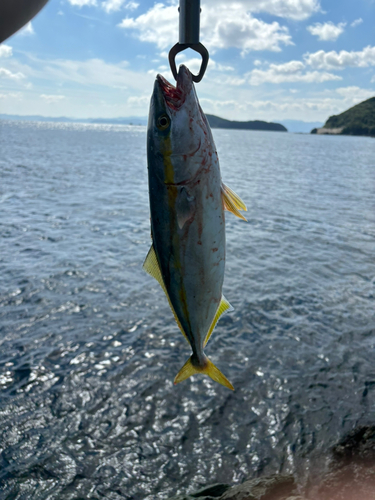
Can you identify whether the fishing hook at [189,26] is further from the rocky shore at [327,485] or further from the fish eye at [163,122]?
the rocky shore at [327,485]

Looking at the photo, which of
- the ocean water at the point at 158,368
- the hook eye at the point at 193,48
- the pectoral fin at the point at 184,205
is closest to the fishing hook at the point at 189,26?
the hook eye at the point at 193,48

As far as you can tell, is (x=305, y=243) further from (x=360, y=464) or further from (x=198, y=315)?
(x=198, y=315)

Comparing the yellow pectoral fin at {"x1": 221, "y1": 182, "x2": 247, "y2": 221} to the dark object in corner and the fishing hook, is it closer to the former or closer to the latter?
the fishing hook

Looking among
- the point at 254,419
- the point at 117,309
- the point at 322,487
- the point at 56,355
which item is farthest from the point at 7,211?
the point at 322,487

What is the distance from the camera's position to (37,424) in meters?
8.71

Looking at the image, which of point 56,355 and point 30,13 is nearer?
point 30,13

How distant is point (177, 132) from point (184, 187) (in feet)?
1.41

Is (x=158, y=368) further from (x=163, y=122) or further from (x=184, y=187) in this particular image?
(x=163, y=122)

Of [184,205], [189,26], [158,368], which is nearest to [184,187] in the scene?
[184,205]

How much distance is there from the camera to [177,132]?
9.68 feet

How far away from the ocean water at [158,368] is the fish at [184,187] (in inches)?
249

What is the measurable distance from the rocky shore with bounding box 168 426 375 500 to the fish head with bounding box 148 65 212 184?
254 inches

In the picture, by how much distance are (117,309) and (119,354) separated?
8.88 ft

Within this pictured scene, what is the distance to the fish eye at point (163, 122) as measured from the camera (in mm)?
2965
